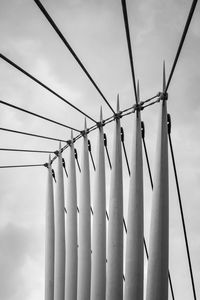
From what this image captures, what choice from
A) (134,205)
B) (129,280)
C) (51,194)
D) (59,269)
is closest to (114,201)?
(134,205)

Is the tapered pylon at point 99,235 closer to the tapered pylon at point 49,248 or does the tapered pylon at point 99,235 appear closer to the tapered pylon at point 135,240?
the tapered pylon at point 135,240

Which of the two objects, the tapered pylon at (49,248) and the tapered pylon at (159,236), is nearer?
the tapered pylon at (159,236)

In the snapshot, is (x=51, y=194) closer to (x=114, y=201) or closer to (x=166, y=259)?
(x=114, y=201)

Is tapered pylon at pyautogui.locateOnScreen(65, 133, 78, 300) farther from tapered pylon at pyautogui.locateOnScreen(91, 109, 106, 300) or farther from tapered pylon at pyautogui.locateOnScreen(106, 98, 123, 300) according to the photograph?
tapered pylon at pyautogui.locateOnScreen(106, 98, 123, 300)

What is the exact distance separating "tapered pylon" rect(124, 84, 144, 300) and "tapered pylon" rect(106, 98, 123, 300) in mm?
1695

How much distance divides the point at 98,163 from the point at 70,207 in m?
6.57

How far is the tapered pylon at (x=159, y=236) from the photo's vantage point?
18781mm

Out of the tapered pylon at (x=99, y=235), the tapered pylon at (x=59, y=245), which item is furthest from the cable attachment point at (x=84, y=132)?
the tapered pylon at (x=59, y=245)

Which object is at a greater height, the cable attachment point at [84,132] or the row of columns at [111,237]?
the cable attachment point at [84,132]

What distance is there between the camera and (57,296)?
105 feet

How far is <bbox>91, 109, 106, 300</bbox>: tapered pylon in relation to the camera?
2536 cm

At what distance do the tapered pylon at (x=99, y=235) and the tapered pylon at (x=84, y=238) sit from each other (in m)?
2.80

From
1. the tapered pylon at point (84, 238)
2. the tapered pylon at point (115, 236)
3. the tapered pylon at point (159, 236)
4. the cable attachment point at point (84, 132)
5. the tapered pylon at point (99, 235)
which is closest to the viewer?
the tapered pylon at point (159, 236)

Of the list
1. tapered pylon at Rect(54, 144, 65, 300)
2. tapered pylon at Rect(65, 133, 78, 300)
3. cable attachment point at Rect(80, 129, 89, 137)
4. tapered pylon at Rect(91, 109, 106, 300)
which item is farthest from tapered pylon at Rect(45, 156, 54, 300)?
tapered pylon at Rect(91, 109, 106, 300)
